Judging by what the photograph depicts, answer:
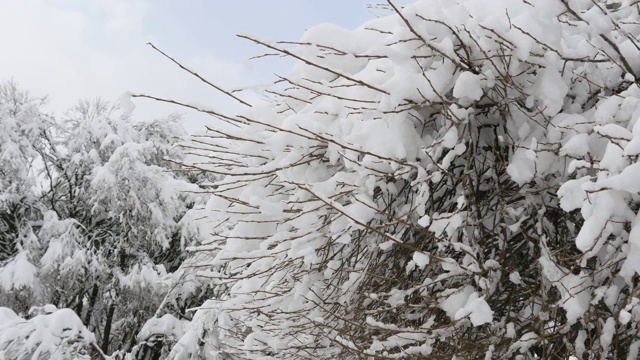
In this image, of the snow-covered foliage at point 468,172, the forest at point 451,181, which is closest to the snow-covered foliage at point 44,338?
the forest at point 451,181

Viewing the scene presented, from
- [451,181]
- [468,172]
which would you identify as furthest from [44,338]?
[468,172]

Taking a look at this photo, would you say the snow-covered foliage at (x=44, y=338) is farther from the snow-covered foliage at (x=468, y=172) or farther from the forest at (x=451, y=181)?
the snow-covered foliage at (x=468, y=172)

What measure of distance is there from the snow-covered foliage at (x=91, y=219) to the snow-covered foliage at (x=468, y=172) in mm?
7422

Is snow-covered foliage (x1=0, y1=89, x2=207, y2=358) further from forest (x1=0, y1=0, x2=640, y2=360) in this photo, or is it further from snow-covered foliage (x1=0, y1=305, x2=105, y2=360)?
forest (x1=0, y1=0, x2=640, y2=360)

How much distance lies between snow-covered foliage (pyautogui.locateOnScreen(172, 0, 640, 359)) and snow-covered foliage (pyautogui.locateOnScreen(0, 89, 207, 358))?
7422 mm

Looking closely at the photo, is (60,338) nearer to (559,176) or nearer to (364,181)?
(364,181)

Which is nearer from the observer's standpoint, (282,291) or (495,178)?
(495,178)

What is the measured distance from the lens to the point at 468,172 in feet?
6.69

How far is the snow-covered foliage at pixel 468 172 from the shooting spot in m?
1.92

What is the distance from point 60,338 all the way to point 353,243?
474cm

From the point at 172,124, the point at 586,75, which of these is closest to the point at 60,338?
the point at 586,75

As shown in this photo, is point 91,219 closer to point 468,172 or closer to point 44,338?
point 44,338

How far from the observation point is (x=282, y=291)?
9.32 ft

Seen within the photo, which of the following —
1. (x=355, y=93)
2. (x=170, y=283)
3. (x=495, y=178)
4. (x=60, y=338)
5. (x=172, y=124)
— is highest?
(x=172, y=124)
